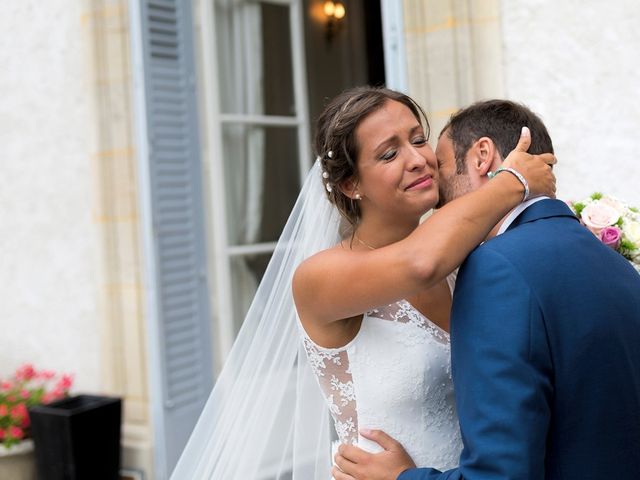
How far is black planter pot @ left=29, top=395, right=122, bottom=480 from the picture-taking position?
13.4 ft

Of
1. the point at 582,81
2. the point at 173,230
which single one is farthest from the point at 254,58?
the point at 582,81

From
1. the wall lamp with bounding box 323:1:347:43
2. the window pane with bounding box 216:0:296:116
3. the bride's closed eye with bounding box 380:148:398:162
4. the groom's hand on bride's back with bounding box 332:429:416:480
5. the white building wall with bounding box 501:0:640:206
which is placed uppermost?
the wall lamp with bounding box 323:1:347:43

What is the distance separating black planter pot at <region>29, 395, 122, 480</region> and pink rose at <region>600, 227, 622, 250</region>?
3.03 meters

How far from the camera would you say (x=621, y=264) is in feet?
4.86

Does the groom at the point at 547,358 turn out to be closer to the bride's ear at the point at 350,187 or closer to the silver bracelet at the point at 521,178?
the silver bracelet at the point at 521,178

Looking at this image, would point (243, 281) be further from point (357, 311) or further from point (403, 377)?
point (357, 311)

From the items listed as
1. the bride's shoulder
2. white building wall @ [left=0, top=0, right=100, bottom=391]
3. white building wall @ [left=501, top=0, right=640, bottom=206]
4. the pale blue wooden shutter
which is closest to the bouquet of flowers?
the bride's shoulder

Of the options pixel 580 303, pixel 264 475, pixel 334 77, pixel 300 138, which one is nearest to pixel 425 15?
pixel 300 138

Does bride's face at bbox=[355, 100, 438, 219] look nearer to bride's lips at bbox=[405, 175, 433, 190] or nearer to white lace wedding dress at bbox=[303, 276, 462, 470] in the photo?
bride's lips at bbox=[405, 175, 433, 190]

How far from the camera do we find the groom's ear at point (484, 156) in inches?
64.5

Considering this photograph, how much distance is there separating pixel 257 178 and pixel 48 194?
1366 mm

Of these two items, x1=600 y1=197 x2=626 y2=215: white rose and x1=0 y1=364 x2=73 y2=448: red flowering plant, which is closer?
x1=600 y1=197 x2=626 y2=215: white rose

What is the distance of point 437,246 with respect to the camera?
153 cm

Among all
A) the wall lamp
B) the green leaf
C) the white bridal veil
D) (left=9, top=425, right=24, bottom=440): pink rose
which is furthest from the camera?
the wall lamp
